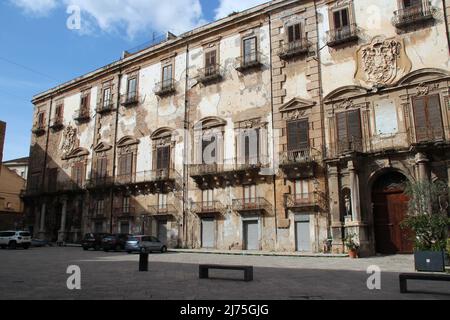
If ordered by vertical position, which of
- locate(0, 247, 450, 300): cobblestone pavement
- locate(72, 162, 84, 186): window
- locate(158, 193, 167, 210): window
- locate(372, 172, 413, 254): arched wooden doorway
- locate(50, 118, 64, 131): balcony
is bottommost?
locate(0, 247, 450, 300): cobblestone pavement

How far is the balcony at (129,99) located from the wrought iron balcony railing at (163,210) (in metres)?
8.88

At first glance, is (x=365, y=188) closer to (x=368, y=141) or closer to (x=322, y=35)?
(x=368, y=141)

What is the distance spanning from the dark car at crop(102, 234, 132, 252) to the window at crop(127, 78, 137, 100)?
1179cm

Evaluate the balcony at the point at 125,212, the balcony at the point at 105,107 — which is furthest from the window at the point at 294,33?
the balcony at the point at 125,212

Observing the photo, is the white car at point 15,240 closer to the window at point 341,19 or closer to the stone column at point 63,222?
the stone column at point 63,222

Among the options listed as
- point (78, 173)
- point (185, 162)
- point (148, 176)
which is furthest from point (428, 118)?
point (78, 173)

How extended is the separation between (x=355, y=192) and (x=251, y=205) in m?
6.70

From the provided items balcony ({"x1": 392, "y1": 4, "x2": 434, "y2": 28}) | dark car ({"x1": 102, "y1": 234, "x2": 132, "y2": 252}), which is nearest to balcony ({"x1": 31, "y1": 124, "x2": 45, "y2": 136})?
dark car ({"x1": 102, "y1": 234, "x2": 132, "y2": 252})

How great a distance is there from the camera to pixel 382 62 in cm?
2288

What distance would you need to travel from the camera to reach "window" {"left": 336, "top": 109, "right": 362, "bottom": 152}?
22750 mm

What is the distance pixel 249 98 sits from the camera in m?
27.5

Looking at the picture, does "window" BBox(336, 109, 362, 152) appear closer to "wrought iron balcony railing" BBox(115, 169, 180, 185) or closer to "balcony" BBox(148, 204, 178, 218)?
"wrought iron balcony railing" BBox(115, 169, 180, 185)

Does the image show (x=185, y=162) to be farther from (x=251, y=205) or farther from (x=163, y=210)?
(x=251, y=205)

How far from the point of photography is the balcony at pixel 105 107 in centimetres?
3559
